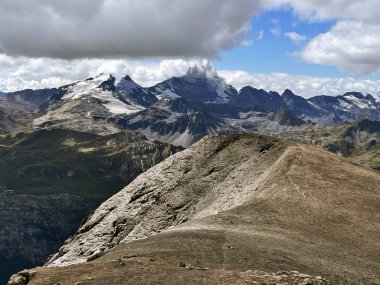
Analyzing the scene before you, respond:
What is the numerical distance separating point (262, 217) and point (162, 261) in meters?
20.8

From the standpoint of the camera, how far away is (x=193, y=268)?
36.2 metres

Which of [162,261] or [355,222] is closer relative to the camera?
[162,261]

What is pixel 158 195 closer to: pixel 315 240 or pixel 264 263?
pixel 315 240

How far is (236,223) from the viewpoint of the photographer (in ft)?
174

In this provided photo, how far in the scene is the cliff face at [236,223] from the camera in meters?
36.6

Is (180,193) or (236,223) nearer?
(236,223)

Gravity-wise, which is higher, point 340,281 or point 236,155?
point 236,155

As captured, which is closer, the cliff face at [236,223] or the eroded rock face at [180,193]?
the cliff face at [236,223]

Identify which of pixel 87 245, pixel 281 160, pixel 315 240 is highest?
pixel 281 160

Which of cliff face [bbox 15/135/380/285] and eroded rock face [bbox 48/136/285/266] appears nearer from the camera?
cliff face [bbox 15/135/380/285]

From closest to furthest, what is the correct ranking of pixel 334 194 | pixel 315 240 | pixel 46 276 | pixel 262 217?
pixel 46 276
pixel 315 240
pixel 262 217
pixel 334 194

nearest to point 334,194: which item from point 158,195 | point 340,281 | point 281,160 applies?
point 281,160

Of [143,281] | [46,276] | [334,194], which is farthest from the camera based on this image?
[334,194]

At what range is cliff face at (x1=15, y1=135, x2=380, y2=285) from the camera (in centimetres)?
3659
